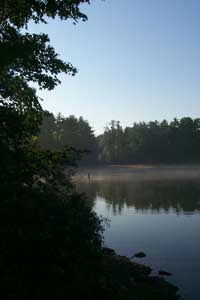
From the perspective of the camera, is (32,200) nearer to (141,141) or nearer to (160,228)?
(160,228)

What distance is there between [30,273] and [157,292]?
770cm

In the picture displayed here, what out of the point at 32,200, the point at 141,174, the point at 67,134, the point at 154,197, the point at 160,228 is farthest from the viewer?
the point at 67,134

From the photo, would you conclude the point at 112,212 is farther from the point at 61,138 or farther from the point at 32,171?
the point at 61,138

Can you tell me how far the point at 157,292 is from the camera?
17.0 metres

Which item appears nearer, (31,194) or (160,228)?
(31,194)

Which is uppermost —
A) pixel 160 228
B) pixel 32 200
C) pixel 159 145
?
pixel 159 145

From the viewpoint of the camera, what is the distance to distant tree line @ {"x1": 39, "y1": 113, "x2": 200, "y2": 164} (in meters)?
149

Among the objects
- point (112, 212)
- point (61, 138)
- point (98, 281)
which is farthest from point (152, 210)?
point (61, 138)

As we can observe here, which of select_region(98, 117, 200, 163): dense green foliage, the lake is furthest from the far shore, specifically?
the lake

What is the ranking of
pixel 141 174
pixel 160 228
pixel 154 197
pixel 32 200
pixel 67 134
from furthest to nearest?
1. pixel 67 134
2. pixel 141 174
3. pixel 154 197
4. pixel 160 228
5. pixel 32 200

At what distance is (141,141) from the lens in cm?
15125

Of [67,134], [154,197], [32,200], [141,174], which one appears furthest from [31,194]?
[67,134]

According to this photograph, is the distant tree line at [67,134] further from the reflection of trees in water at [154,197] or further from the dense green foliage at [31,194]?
the dense green foliage at [31,194]

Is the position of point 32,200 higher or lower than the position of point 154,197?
higher
